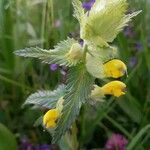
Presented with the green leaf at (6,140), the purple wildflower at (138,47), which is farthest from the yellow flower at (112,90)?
the purple wildflower at (138,47)

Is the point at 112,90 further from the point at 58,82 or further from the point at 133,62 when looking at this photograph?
the point at 133,62

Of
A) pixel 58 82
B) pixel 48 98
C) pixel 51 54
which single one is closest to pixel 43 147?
pixel 58 82

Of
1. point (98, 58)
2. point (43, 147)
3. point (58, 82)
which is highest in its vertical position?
point (98, 58)

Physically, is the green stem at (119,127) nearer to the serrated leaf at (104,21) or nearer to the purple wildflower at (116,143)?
the purple wildflower at (116,143)

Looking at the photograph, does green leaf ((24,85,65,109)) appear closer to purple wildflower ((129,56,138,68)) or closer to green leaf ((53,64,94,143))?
green leaf ((53,64,94,143))

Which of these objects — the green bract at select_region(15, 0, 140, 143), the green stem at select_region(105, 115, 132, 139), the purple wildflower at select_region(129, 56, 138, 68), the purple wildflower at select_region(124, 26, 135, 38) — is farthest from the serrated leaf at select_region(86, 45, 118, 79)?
the purple wildflower at select_region(124, 26, 135, 38)

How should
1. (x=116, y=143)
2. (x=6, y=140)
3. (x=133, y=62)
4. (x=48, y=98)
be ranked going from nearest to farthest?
(x=48, y=98)
(x=6, y=140)
(x=116, y=143)
(x=133, y=62)
